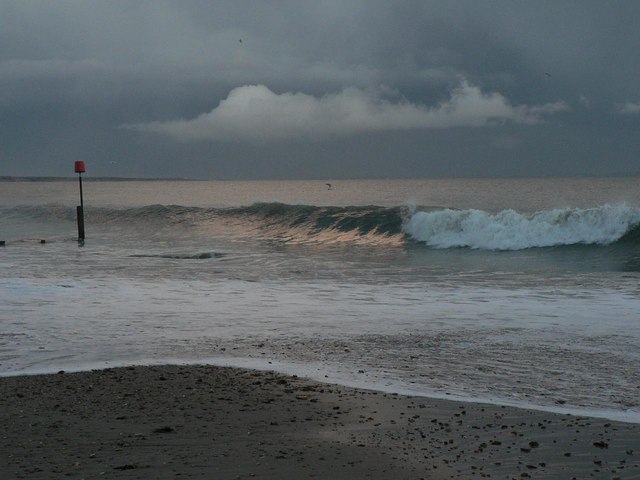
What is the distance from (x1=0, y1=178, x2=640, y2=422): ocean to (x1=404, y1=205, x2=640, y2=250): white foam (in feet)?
0.25

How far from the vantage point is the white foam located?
Result: 2666 centimetres

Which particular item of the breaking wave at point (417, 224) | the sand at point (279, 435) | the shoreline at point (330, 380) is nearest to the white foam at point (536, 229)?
the breaking wave at point (417, 224)

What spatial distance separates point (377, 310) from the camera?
1199 centimetres

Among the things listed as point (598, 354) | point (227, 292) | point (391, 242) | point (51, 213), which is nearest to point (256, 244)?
point (391, 242)

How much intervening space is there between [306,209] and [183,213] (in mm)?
8646

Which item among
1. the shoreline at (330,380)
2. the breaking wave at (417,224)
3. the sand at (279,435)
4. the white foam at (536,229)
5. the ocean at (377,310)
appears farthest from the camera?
the breaking wave at (417,224)

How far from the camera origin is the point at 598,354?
8.48 m

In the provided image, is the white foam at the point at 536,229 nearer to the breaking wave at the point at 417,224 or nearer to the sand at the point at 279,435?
the breaking wave at the point at 417,224

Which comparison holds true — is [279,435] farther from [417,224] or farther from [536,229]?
[417,224]

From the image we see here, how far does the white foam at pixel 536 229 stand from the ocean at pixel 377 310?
0.25 ft

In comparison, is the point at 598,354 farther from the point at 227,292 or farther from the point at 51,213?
the point at 51,213

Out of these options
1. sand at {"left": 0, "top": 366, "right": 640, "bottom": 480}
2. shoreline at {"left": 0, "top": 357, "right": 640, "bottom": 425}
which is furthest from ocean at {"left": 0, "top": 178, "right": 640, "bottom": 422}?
sand at {"left": 0, "top": 366, "right": 640, "bottom": 480}

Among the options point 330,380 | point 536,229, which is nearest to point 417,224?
point 536,229

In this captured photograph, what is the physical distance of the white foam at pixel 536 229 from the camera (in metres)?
26.7
